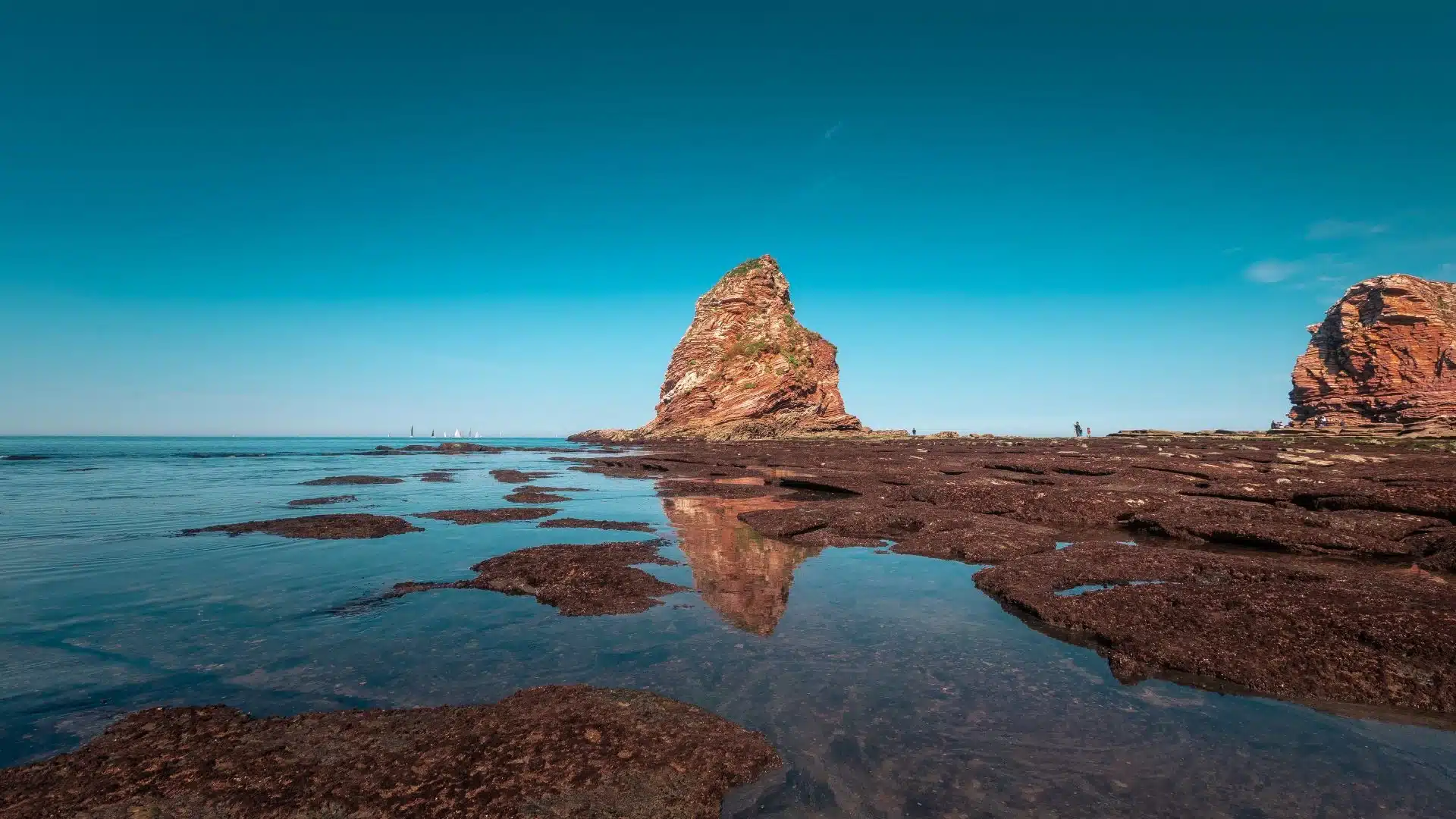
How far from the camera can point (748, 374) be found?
8600 cm

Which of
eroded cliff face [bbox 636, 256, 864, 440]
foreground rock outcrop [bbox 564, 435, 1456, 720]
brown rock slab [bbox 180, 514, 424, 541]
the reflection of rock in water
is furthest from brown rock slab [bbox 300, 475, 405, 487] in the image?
eroded cliff face [bbox 636, 256, 864, 440]

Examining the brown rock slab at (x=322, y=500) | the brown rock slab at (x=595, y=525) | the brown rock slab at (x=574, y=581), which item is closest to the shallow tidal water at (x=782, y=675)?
the brown rock slab at (x=574, y=581)

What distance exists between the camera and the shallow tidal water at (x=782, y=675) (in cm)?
333

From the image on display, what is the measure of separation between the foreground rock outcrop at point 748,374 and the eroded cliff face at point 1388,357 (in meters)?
59.4

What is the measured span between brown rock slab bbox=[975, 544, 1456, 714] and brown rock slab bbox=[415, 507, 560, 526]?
10.7 meters

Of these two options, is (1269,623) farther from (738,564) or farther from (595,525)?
(595,525)

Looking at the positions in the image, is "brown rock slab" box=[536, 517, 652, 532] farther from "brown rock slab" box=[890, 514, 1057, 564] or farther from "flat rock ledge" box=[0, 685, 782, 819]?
"flat rock ledge" box=[0, 685, 782, 819]

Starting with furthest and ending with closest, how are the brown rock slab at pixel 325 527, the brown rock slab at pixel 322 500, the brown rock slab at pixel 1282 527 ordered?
the brown rock slab at pixel 322 500
the brown rock slab at pixel 325 527
the brown rock slab at pixel 1282 527

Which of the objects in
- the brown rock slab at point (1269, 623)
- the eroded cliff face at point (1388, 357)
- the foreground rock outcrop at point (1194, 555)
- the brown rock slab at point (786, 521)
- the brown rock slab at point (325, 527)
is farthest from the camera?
the eroded cliff face at point (1388, 357)

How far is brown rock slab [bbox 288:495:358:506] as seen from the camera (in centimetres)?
1672

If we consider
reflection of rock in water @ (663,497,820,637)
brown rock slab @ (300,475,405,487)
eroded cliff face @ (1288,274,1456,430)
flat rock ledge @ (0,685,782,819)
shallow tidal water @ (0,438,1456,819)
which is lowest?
reflection of rock in water @ (663,497,820,637)

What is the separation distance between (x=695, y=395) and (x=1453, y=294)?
3662 inches

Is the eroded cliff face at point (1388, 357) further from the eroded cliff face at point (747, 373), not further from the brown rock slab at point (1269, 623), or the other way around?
the brown rock slab at point (1269, 623)

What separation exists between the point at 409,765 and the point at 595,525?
9.88 meters
